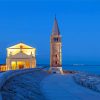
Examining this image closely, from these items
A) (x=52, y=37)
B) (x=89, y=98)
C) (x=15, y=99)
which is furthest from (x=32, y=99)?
Result: (x=52, y=37)

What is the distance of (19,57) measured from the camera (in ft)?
198

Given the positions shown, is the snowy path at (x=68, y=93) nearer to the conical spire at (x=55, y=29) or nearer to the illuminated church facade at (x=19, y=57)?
the illuminated church facade at (x=19, y=57)

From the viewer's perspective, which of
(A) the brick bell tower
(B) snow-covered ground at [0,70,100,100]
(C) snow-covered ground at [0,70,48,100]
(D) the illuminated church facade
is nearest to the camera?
(C) snow-covered ground at [0,70,48,100]

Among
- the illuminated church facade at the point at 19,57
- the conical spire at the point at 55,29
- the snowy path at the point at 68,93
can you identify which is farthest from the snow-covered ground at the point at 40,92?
the conical spire at the point at 55,29

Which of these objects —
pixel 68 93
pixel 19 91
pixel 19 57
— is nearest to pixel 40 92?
pixel 68 93

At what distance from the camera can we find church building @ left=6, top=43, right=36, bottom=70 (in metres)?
60.2

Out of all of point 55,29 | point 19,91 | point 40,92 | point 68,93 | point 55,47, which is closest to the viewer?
point 19,91

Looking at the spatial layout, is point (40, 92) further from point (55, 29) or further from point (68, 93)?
point (55, 29)

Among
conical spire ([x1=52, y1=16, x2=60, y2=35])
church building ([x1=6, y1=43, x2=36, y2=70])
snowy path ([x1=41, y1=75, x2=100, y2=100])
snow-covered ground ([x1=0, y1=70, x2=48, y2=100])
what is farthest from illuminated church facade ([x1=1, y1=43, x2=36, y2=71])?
snow-covered ground ([x1=0, y1=70, x2=48, y2=100])

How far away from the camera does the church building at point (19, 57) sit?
6020 cm

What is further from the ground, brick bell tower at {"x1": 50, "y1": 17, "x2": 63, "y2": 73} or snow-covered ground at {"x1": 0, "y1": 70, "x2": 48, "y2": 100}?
brick bell tower at {"x1": 50, "y1": 17, "x2": 63, "y2": 73}

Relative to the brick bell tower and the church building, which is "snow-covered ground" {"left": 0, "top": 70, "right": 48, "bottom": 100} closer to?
the church building

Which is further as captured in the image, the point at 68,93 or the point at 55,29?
the point at 55,29

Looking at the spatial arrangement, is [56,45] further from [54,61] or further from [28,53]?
[28,53]
